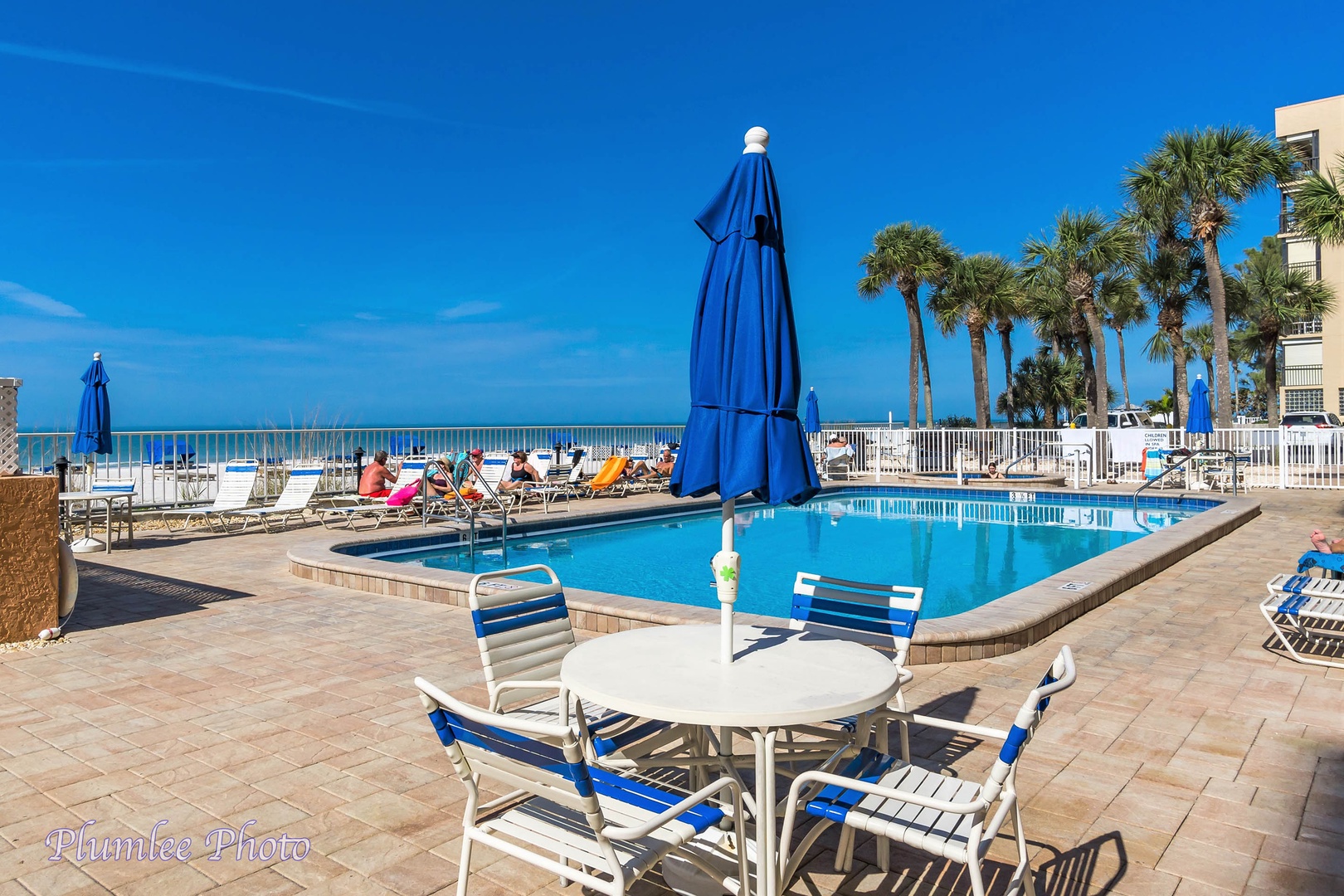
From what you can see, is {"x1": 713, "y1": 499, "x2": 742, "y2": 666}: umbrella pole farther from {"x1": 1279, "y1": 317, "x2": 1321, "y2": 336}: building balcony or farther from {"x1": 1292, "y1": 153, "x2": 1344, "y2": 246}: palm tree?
{"x1": 1279, "y1": 317, "x2": 1321, "y2": 336}: building balcony

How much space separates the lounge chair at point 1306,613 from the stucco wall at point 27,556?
7053mm

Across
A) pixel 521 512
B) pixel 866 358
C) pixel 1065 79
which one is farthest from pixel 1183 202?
pixel 521 512

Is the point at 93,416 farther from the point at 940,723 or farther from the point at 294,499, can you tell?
the point at 940,723

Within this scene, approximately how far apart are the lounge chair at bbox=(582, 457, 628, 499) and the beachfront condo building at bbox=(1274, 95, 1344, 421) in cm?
2752

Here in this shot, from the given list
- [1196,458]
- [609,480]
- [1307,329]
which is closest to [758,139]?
[609,480]

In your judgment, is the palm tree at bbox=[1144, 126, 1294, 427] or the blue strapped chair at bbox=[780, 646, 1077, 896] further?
the palm tree at bbox=[1144, 126, 1294, 427]

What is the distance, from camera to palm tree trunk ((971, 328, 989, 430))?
25.5 m

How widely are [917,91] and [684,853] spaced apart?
35.3m

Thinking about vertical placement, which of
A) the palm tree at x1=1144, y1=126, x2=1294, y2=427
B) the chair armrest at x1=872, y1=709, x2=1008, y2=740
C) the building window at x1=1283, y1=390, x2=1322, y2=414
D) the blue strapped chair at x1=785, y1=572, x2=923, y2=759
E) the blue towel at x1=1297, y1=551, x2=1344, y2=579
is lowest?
the blue towel at x1=1297, y1=551, x2=1344, y2=579

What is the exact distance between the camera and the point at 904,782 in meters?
1.97

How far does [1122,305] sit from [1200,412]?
17.3 m

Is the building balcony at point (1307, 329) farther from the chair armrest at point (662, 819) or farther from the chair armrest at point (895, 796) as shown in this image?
the chair armrest at point (662, 819)

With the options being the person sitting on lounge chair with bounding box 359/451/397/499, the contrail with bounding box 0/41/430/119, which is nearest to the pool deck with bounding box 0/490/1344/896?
the person sitting on lounge chair with bounding box 359/451/397/499

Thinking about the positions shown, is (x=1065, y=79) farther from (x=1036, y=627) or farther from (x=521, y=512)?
(x=1036, y=627)
